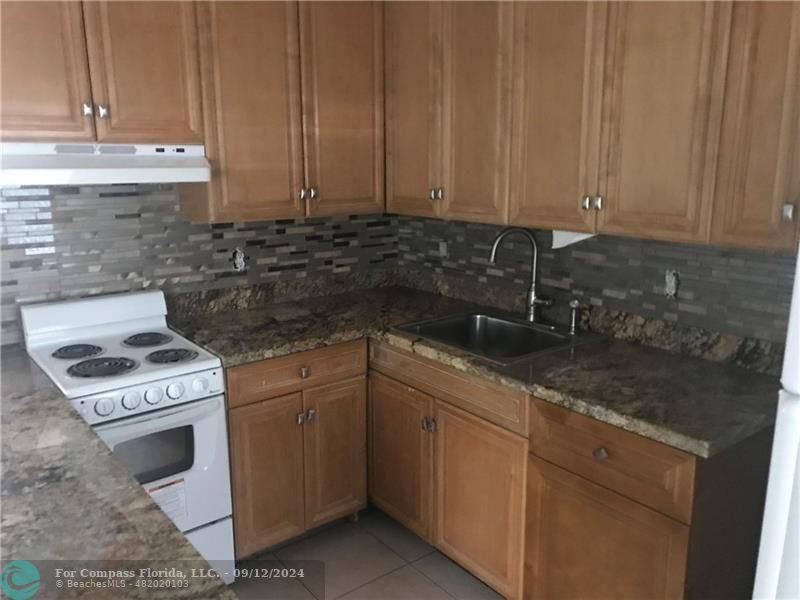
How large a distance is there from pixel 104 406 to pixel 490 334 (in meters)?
1.54

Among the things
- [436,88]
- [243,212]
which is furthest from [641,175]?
[243,212]

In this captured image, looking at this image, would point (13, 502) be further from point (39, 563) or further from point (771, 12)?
point (771, 12)

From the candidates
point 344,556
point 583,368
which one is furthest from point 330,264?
point 583,368

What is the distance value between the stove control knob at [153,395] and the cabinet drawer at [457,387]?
2.84 ft

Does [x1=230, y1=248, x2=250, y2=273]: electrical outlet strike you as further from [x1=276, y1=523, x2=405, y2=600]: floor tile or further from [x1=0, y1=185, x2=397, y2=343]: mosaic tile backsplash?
[x1=276, y1=523, x2=405, y2=600]: floor tile

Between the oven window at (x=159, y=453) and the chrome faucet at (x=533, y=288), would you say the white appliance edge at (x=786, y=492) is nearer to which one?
the chrome faucet at (x=533, y=288)

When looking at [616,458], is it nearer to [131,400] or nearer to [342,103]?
[131,400]

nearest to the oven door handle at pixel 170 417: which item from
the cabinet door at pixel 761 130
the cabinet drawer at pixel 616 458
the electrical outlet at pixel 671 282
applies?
the cabinet drawer at pixel 616 458

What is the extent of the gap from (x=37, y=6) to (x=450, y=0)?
1.42 meters

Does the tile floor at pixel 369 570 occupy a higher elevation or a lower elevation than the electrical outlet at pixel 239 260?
lower

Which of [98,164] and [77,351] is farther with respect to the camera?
[77,351]

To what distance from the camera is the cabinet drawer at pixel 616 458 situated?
164cm

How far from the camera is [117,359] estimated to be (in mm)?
2207

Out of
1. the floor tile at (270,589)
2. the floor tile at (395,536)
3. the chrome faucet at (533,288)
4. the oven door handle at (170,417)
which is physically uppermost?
the chrome faucet at (533,288)
